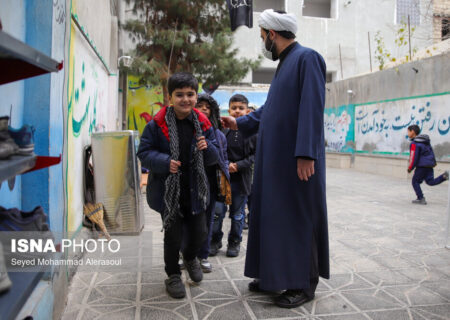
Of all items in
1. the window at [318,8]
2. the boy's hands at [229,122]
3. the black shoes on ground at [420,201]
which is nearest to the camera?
the boy's hands at [229,122]

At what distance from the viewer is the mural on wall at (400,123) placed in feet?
33.4

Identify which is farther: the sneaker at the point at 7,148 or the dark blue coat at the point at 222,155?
the dark blue coat at the point at 222,155

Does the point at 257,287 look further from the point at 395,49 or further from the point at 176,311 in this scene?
the point at 395,49

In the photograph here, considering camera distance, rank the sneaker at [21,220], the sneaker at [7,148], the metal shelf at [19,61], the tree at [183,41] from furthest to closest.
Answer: the tree at [183,41], the sneaker at [21,220], the sneaker at [7,148], the metal shelf at [19,61]

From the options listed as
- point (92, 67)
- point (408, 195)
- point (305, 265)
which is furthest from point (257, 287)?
point (408, 195)

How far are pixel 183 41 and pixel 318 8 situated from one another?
15.8 metres

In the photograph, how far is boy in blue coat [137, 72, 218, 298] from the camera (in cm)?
274

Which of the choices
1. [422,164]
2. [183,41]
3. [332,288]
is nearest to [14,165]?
[332,288]

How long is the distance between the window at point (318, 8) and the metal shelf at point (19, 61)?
24.8 metres

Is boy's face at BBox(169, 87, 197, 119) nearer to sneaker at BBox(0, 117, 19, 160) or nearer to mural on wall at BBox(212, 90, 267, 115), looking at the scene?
sneaker at BBox(0, 117, 19, 160)

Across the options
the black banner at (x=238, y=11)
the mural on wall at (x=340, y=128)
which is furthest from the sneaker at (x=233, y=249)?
the mural on wall at (x=340, y=128)

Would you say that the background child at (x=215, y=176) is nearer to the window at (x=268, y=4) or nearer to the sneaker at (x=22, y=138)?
the sneaker at (x=22, y=138)

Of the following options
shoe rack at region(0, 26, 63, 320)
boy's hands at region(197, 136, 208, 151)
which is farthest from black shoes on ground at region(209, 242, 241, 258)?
shoe rack at region(0, 26, 63, 320)

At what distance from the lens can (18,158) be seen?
1.18m
